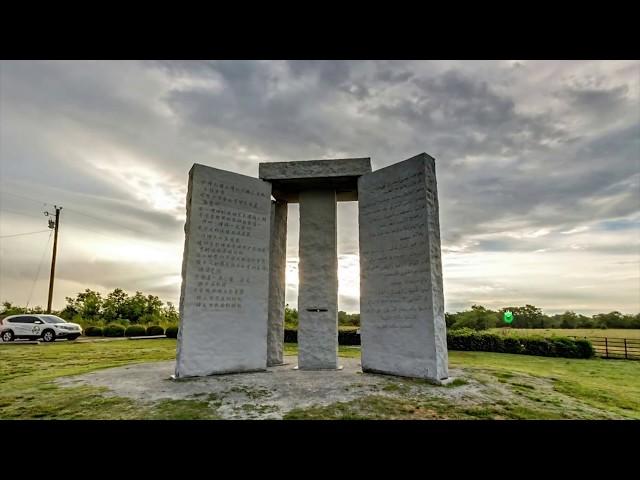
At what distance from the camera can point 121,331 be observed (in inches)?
832

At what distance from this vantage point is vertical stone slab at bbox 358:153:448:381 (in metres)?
7.34

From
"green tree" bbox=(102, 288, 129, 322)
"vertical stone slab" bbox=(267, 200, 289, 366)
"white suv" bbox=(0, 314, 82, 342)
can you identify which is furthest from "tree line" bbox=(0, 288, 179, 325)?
"vertical stone slab" bbox=(267, 200, 289, 366)

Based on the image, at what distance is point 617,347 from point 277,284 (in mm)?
13094

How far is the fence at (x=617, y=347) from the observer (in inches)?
506

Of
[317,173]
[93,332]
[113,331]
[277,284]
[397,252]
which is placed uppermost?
[317,173]

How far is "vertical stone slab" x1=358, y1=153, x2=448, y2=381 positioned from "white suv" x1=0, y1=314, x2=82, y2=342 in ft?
52.4

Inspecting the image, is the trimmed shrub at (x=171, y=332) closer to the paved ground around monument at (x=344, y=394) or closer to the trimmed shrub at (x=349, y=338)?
the trimmed shrub at (x=349, y=338)

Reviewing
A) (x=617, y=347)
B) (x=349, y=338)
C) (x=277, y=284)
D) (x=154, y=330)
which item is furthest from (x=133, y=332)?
(x=617, y=347)

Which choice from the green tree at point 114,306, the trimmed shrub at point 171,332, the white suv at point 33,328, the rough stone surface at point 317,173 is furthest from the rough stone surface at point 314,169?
the green tree at point 114,306

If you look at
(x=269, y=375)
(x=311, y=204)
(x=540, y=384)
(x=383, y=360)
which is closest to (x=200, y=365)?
(x=269, y=375)

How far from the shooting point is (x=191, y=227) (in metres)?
7.91

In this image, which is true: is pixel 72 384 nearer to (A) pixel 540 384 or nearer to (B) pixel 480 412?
(B) pixel 480 412

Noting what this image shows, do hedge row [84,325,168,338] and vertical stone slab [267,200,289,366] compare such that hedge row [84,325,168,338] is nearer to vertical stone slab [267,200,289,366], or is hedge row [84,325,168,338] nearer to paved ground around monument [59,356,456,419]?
paved ground around monument [59,356,456,419]

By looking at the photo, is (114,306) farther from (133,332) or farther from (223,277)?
(223,277)
